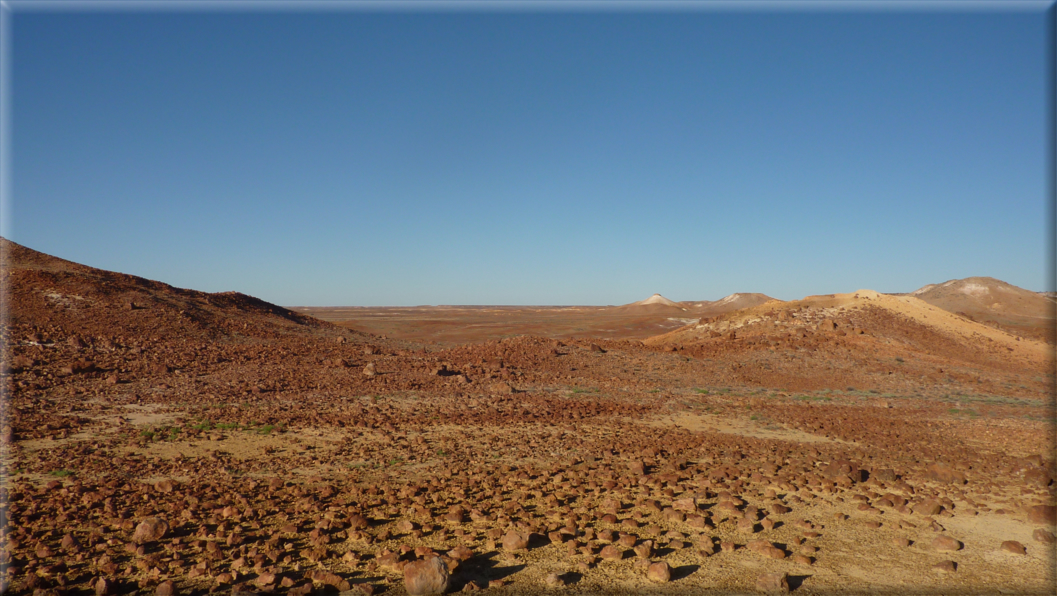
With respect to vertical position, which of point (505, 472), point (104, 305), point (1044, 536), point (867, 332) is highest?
point (104, 305)

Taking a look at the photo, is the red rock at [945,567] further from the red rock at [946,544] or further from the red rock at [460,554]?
the red rock at [460,554]

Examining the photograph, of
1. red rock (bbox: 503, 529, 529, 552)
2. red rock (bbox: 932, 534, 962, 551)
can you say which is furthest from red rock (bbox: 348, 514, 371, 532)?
red rock (bbox: 932, 534, 962, 551)

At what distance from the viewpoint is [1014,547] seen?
5273mm

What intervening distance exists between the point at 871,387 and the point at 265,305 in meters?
31.0

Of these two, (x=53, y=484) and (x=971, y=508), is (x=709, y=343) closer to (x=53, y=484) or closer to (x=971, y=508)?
(x=971, y=508)

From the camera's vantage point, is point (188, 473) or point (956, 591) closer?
point (956, 591)

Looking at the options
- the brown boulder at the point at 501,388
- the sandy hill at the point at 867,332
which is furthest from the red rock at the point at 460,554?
the sandy hill at the point at 867,332

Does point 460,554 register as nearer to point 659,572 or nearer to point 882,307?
point 659,572

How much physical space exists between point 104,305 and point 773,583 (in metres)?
25.0

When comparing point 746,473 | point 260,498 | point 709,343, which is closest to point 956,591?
point 746,473

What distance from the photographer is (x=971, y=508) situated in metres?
6.45

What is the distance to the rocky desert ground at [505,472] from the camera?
4699mm

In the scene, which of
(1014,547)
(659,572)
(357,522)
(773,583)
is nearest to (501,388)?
(357,522)

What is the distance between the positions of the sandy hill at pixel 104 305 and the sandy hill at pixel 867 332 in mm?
19581
